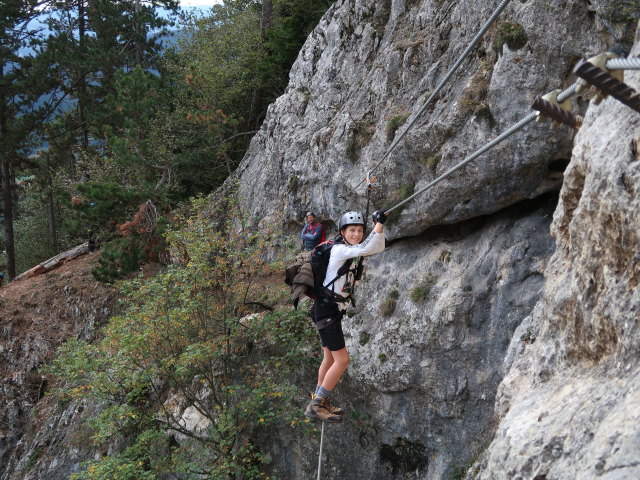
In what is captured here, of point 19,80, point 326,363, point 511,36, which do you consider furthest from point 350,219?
point 19,80

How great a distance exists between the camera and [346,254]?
5.97m

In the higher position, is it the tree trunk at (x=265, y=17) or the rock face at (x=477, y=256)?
the tree trunk at (x=265, y=17)

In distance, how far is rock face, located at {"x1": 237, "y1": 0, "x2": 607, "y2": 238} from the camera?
6.99 m

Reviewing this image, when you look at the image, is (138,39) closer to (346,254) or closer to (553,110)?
(346,254)

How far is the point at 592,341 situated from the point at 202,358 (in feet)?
22.0

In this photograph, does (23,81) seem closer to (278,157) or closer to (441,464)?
(278,157)

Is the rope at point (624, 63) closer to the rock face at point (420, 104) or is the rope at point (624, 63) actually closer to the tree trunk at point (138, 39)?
the rock face at point (420, 104)

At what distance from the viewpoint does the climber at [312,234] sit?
10812 mm

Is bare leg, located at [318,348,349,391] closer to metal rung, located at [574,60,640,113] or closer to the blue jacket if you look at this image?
the blue jacket

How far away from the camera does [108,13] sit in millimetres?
22062

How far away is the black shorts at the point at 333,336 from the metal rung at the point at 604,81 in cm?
438

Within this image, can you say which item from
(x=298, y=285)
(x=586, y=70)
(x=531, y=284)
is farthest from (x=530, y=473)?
(x=531, y=284)

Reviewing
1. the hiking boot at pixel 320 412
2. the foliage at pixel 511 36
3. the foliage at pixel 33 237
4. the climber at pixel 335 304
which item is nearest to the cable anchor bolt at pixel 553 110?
the climber at pixel 335 304

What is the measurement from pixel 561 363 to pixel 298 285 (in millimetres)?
3226
